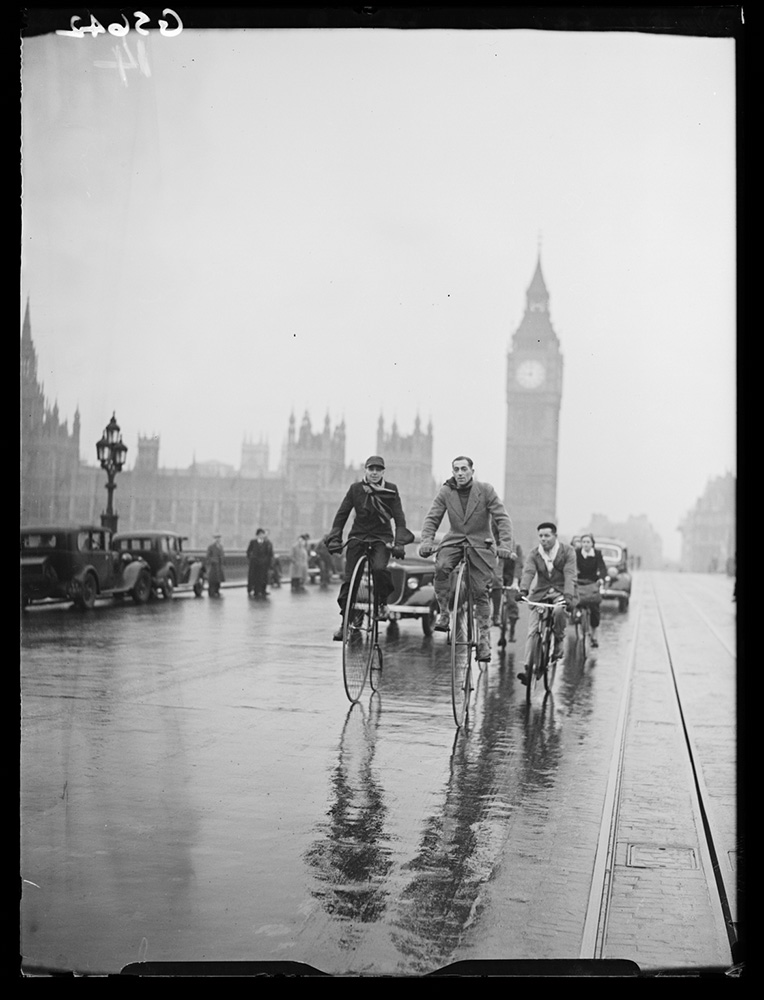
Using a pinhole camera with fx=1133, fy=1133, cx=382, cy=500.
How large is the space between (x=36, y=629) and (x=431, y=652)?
8.68 ft

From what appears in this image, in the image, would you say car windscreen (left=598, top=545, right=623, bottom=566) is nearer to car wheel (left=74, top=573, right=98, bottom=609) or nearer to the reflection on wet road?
the reflection on wet road

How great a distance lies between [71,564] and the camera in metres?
5.46

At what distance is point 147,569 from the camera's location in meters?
6.46

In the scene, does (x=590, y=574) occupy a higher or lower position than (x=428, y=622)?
higher

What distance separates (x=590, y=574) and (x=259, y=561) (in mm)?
2081

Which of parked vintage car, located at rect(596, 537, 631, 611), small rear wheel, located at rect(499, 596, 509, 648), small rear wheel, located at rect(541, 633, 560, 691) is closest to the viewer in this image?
parked vintage car, located at rect(596, 537, 631, 611)

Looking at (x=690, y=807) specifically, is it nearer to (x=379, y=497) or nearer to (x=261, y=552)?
(x=379, y=497)

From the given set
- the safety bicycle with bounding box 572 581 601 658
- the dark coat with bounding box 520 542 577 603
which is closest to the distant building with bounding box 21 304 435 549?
the dark coat with bounding box 520 542 577 603

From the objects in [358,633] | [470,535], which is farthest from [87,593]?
[470,535]

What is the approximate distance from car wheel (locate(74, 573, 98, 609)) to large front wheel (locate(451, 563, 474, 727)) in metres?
2.23

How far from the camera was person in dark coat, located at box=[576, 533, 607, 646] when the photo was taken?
662 cm
